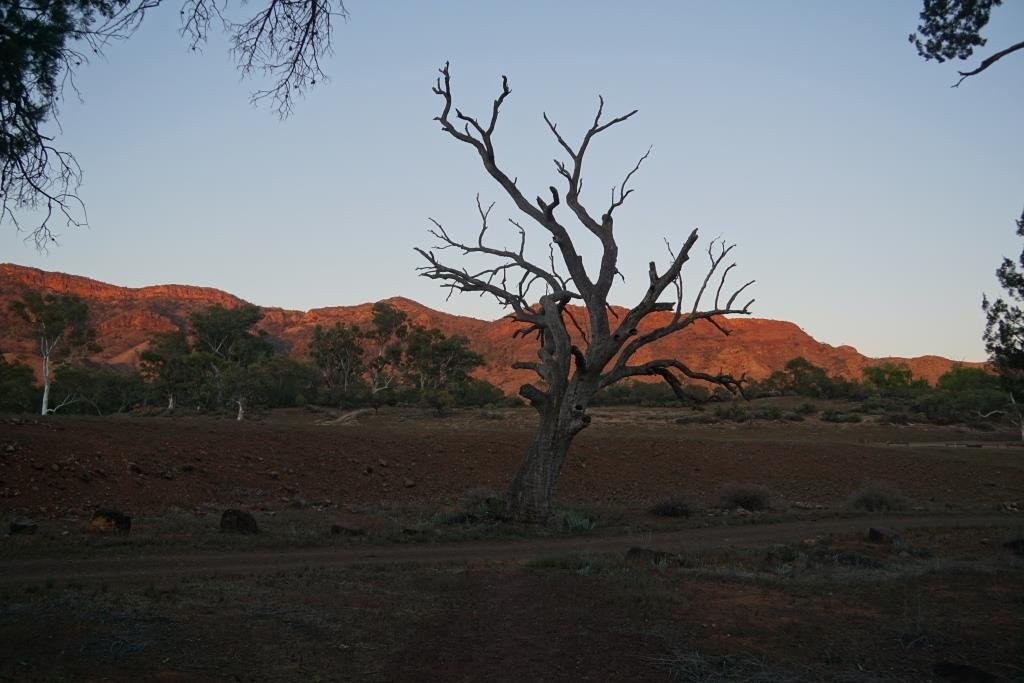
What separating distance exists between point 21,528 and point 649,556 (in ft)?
32.7

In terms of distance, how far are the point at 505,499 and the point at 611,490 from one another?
289 inches

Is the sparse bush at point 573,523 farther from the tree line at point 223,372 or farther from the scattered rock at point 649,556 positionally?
the tree line at point 223,372

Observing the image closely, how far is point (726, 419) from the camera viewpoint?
145 feet

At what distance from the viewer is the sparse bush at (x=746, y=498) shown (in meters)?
20.5

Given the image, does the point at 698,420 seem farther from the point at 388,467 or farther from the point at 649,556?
the point at 649,556

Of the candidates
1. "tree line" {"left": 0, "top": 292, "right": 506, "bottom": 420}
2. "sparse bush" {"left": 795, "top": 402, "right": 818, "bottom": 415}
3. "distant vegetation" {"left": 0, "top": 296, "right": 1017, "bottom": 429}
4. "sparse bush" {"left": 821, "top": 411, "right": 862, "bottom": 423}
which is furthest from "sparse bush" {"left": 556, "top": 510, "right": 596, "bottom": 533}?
"sparse bush" {"left": 795, "top": 402, "right": 818, "bottom": 415}

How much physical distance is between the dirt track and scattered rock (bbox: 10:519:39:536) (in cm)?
219

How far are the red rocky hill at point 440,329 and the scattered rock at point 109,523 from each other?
82.0m

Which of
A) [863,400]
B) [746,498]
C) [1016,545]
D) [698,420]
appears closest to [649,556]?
[1016,545]

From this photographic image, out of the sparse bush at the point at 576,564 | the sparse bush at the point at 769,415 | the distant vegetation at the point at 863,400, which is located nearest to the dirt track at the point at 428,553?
the sparse bush at the point at 576,564

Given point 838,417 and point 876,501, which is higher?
point 838,417

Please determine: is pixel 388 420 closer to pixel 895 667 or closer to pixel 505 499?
pixel 505 499

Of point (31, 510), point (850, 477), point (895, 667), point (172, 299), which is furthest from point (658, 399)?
point (172, 299)

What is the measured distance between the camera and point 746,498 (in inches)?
808
